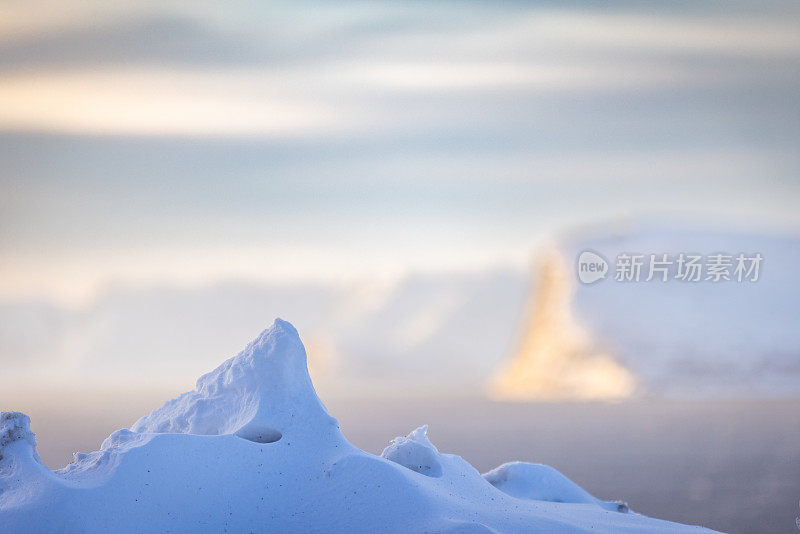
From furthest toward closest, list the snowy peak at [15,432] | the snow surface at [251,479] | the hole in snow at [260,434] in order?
the hole in snow at [260,434], the snowy peak at [15,432], the snow surface at [251,479]

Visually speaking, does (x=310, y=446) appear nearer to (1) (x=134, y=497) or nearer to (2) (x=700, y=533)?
(1) (x=134, y=497)

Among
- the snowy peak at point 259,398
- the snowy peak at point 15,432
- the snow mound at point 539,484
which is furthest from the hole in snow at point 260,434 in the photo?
the snow mound at point 539,484

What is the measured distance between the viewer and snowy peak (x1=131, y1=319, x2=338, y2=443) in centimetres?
2034

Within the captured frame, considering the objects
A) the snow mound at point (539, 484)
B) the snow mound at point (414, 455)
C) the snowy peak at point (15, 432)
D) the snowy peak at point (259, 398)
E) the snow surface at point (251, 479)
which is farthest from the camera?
the snow mound at point (539, 484)

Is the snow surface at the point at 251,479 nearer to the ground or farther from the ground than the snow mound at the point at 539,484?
nearer to the ground

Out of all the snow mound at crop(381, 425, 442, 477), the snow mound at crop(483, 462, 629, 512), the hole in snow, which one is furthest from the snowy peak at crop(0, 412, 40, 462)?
the snow mound at crop(483, 462, 629, 512)

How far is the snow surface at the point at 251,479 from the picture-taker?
17.3m

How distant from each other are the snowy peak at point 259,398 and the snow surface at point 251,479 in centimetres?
3

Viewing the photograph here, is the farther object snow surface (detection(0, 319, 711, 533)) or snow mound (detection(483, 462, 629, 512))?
snow mound (detection(483, 462, 629, 512))

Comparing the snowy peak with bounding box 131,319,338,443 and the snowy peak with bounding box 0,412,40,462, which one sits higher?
the snowy peak with bounding box 131,319,338,443

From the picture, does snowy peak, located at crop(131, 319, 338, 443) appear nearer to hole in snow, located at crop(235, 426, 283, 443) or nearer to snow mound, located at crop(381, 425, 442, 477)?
hole in snow, located at crop(235, 426, 283, 443)

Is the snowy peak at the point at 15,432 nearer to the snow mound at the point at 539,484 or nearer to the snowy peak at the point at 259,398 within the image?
the snowy peak at the point at 259,398

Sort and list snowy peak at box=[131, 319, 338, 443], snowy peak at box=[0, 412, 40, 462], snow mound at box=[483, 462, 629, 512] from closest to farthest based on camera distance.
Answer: snowy peak at box=[0, 412, 40, 462] → snowy peak at box=[131, 319, 338, 443] → snow mound at box=[483, 462, 629, 512]

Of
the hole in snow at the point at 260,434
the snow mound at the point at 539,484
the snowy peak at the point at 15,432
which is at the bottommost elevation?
the snowy peak at the point at 15,432
